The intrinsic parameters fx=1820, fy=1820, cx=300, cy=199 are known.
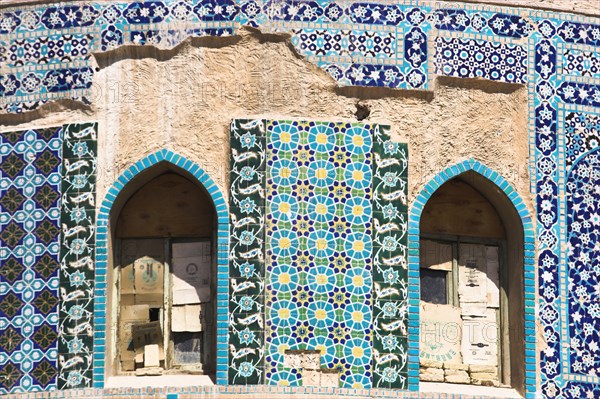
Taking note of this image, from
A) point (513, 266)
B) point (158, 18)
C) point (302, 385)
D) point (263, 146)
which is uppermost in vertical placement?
point (158, 18)

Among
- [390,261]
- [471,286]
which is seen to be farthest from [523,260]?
[390,261]

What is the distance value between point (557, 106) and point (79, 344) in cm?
420

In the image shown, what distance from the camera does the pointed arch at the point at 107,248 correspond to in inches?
539

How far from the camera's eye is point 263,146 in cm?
1398

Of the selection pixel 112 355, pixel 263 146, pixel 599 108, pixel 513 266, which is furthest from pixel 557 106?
pixel 112 355

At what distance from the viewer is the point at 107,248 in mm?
13914

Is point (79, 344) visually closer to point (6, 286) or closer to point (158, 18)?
point (6, 286)

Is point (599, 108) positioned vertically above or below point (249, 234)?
above

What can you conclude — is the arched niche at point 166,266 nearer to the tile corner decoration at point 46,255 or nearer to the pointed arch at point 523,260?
the tile corner decoration at point 46,255

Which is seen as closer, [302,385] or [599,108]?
[302,385]

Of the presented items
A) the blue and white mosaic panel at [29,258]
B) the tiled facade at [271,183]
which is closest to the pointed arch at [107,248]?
the tiled facade at [271,183]

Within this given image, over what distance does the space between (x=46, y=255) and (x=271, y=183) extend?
181 cm

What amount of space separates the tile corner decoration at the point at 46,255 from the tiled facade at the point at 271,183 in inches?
0.4

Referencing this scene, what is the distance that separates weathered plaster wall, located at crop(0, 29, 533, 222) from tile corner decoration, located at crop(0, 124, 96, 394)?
0.19 meters
